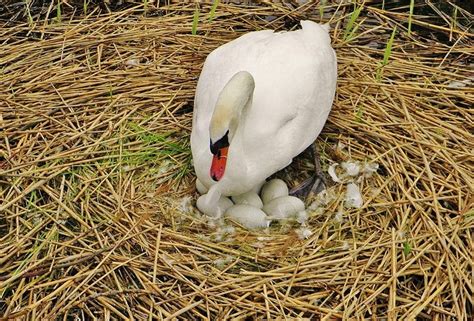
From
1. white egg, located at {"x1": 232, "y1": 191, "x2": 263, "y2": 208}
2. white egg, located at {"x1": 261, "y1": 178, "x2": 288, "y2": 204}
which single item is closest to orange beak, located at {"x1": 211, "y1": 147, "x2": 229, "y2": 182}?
white egg, located at {"x1": 232, "y1": 191, "x2": 263, "y2": 208}

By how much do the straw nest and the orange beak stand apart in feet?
1.01

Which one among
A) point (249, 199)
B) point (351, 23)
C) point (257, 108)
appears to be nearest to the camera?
point (257, 108)

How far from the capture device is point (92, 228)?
3645mm

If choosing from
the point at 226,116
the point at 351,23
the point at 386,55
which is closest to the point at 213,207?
the point at 226,116

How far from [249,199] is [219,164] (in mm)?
429

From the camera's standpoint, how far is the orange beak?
11.7ft

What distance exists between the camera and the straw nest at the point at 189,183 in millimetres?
3434

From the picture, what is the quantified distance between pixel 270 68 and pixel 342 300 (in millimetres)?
1158

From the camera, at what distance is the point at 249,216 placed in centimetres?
382

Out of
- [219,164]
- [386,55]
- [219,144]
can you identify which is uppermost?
[219,144]

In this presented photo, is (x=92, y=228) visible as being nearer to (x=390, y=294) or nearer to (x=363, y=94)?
(x=390, y=294)

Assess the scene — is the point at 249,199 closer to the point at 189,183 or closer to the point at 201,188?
the point at 201,188

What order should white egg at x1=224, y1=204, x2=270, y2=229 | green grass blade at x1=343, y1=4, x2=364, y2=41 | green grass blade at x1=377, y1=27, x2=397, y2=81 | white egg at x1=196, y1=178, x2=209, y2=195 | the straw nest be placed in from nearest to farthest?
the straw nest, white egg at x1=224, y1=204, x2=270, y2=229, white egg at x1=196, y1=178, x2=209, y2=195, green grass blade at x1=377, y1=27, x2=397, y2=81, green grass blade at x1=343, y1=4, x2=364, y2=41

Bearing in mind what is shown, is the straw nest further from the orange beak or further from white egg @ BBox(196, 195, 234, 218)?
the orange beak
